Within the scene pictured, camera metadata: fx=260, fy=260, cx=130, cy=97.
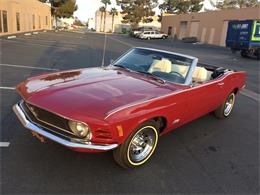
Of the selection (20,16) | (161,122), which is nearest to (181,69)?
(161,122)

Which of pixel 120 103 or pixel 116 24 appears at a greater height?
pixel 116 24

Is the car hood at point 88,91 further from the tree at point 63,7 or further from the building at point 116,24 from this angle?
the building at point 116,24

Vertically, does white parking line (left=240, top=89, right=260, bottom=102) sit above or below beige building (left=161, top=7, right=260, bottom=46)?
below

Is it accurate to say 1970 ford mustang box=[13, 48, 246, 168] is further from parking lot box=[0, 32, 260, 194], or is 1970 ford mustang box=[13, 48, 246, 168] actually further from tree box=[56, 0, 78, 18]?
tree box=[56, 0, 78, 18]

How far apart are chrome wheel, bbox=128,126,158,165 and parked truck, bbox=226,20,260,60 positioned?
19.7m

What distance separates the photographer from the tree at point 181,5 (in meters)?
77.4

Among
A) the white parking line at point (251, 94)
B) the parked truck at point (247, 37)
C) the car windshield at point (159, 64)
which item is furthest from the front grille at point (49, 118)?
the parked truck at point (247, 37)

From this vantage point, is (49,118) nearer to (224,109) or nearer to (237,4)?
(224,109)

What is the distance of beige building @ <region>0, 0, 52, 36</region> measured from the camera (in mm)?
23156

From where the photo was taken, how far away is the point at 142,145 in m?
3.56

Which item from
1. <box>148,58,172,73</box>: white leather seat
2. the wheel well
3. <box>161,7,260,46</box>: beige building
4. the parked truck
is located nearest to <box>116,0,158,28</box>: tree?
<box>161,7,260,46</box>: beige building

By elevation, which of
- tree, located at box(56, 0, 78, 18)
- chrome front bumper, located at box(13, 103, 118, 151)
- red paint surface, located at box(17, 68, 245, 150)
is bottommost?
chrome front bumper, located at box(13, 103, 118, 151)

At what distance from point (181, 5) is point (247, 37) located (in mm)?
62267

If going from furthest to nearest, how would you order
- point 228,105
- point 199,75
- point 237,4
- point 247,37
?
point 237,4
point 247,37
point 228,105
point 199,75
